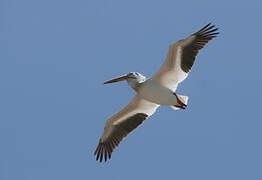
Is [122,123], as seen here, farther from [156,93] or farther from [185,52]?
[185,52]

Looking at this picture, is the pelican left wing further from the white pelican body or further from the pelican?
the white pelican body

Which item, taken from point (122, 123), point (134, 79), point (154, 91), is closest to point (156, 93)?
point (154, 91)

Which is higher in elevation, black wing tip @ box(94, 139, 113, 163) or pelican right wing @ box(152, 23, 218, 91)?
pelican right wing @ box(152, 23, 218, 91)

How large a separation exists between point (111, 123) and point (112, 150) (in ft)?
2.19

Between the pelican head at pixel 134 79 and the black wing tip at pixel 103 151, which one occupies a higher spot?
the pelican head at pixel 134 79

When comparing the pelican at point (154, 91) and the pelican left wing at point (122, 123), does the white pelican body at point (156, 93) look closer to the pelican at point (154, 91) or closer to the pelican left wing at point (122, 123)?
the pelican at point (154, 91)

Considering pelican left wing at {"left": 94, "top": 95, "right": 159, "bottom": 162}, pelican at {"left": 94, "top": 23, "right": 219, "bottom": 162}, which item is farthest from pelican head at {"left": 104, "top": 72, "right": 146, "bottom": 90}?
pelican left wing at {"left": 94, "top": 95, "right": 159, "bottom": 162}

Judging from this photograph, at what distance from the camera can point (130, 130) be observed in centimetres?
1312

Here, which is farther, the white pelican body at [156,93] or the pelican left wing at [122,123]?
the pelican left wing at [122,123]

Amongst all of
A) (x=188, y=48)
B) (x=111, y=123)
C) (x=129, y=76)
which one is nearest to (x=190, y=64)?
(x=188, y=48)

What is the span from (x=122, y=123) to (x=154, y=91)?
1383 mm

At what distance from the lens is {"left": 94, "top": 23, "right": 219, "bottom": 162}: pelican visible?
12.1 meters

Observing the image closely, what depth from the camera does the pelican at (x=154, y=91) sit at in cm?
1209

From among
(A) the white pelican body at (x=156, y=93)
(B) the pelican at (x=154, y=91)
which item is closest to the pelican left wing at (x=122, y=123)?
(B) the pelican at (x=154, y=91)
